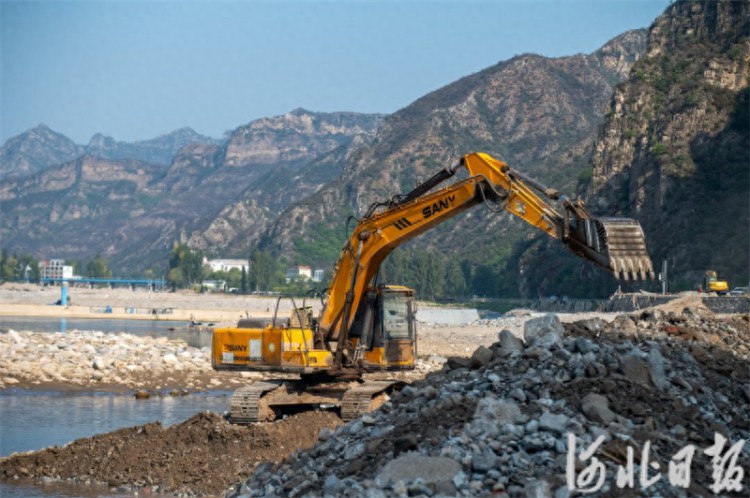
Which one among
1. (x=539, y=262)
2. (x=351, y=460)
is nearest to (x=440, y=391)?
(x=351, y=460)

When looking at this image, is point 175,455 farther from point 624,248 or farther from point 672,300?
point 672,300

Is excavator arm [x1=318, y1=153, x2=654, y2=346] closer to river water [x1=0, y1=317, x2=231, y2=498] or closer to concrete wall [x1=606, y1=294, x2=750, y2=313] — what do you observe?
river water [x1=0, y1=317, x2=231, y2=498]

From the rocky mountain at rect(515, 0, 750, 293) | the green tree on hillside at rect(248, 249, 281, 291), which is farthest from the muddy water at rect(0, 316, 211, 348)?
the green tree on hillside at rect(248, 249, 281, 291)

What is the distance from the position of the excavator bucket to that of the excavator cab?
4.92 meters

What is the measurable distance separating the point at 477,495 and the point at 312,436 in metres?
9.53

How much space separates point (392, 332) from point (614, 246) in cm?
581

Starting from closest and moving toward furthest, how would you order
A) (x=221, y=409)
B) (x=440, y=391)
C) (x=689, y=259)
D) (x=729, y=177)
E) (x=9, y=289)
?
(x=440, y=391) → (x=221, y=409) → (x=689, y=259) → (x=729, y=177) → (x=9, y=289)

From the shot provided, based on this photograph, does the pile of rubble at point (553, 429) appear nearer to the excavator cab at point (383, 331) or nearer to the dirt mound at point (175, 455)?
the dirt mound at point (175, 455)

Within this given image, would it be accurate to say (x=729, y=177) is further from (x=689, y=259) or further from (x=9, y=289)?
(x=9, y=289)

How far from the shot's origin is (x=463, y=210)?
21.4 meters

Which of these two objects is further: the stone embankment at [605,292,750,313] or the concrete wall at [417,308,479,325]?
the concrete wall at [417,308,479,325]

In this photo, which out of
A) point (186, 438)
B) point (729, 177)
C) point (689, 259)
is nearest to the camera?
point (186, 438)

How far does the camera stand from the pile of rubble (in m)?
12.2

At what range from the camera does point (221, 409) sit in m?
31.4
